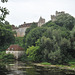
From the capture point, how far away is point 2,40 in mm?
69312

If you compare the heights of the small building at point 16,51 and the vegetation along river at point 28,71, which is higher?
the small building at point 16,51

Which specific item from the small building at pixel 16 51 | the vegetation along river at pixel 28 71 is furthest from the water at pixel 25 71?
the small building at pixel 16 51

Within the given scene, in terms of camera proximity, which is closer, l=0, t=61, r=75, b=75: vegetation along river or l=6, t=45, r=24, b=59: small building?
l=0, t=61, r=75, b=75: vegetation along river

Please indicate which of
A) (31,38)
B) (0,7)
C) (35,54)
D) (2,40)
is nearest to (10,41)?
(2,40)

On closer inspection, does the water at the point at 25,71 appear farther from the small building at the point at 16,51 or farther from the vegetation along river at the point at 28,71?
the small building at the point at 16,51

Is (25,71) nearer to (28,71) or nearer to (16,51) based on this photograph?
(28,71)

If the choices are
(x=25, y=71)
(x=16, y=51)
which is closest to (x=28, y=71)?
(x=25, y=71)

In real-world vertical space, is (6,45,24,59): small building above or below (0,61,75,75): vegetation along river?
above

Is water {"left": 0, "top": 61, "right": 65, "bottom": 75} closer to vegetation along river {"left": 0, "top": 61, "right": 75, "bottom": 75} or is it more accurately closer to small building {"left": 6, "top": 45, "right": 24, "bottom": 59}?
vegetation along river {"left": 0, "top": 61, "right": 75, "bottom": 75}

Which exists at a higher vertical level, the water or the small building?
the small building

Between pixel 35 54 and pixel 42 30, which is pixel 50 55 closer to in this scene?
pixel 35 54

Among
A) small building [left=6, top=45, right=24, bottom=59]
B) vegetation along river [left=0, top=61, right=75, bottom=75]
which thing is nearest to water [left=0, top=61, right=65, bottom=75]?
vegetation along river [left=0, top=61, right=75, bottom=75]

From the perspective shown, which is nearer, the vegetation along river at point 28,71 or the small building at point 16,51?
the vegetation along river at point 28,71

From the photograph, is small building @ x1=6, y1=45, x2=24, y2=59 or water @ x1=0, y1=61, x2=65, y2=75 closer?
water @ x1=0, y1=61, x2=65, y2=75
